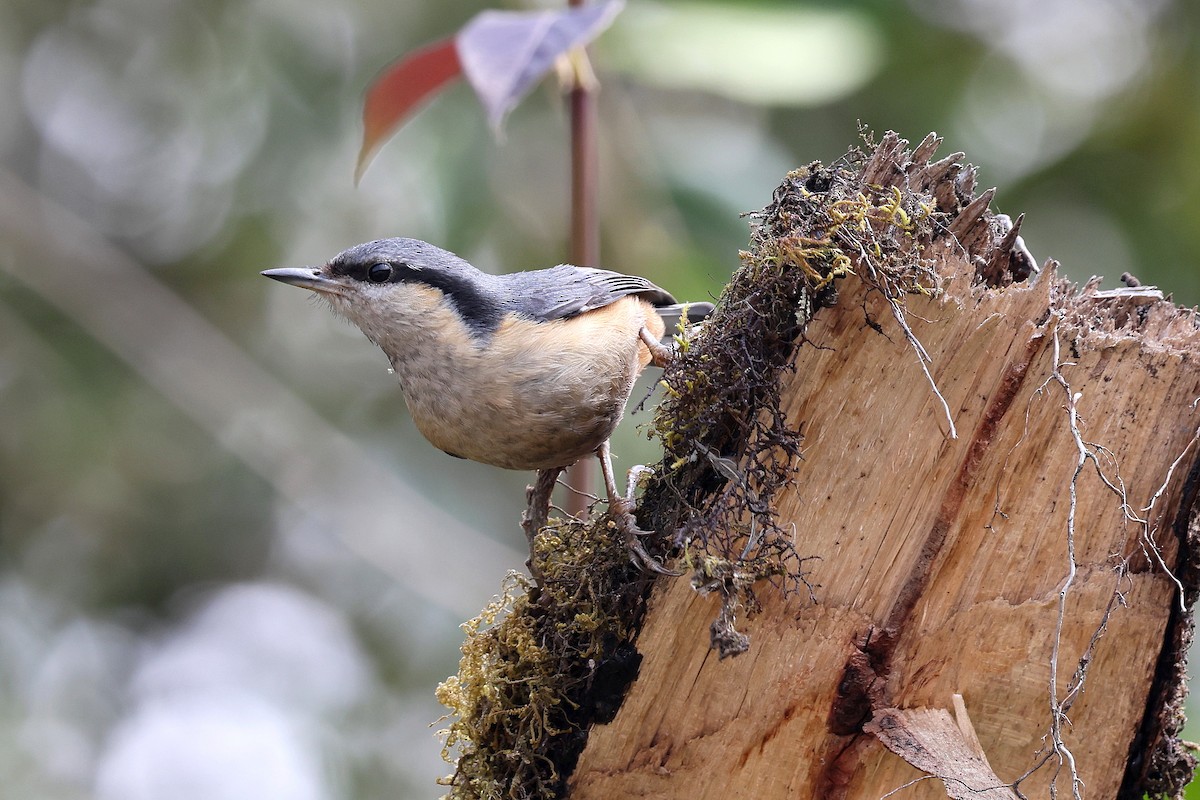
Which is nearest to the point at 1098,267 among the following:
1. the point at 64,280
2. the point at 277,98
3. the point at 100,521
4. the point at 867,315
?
the point at 867,315

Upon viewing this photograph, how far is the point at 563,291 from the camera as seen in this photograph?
275 centimetres

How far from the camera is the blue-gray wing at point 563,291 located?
2.70 meters

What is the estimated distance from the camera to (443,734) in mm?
2289

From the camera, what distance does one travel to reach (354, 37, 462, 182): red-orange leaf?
260 centimetres

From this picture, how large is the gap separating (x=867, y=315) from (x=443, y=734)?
127cm

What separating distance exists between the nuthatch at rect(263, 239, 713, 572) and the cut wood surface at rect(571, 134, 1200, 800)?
782 mm

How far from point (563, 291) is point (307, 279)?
2.18ft

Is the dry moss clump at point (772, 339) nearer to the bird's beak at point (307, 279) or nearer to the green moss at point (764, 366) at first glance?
the green moss at point (764, 366)

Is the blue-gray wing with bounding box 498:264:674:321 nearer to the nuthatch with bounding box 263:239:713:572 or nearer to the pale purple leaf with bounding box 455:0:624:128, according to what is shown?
the nuthatch with bounding box 263:239:713:572

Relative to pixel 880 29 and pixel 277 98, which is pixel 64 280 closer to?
pixel 277 98

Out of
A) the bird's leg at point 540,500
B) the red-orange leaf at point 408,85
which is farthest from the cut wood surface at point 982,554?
the red-orange leaf at point 408,85

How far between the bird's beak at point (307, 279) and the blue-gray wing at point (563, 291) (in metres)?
0.46

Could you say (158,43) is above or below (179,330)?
above

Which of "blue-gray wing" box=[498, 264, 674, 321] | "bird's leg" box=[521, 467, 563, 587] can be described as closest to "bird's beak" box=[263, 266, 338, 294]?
"blue-gray wing" box=[498, 264, 674, 321]
